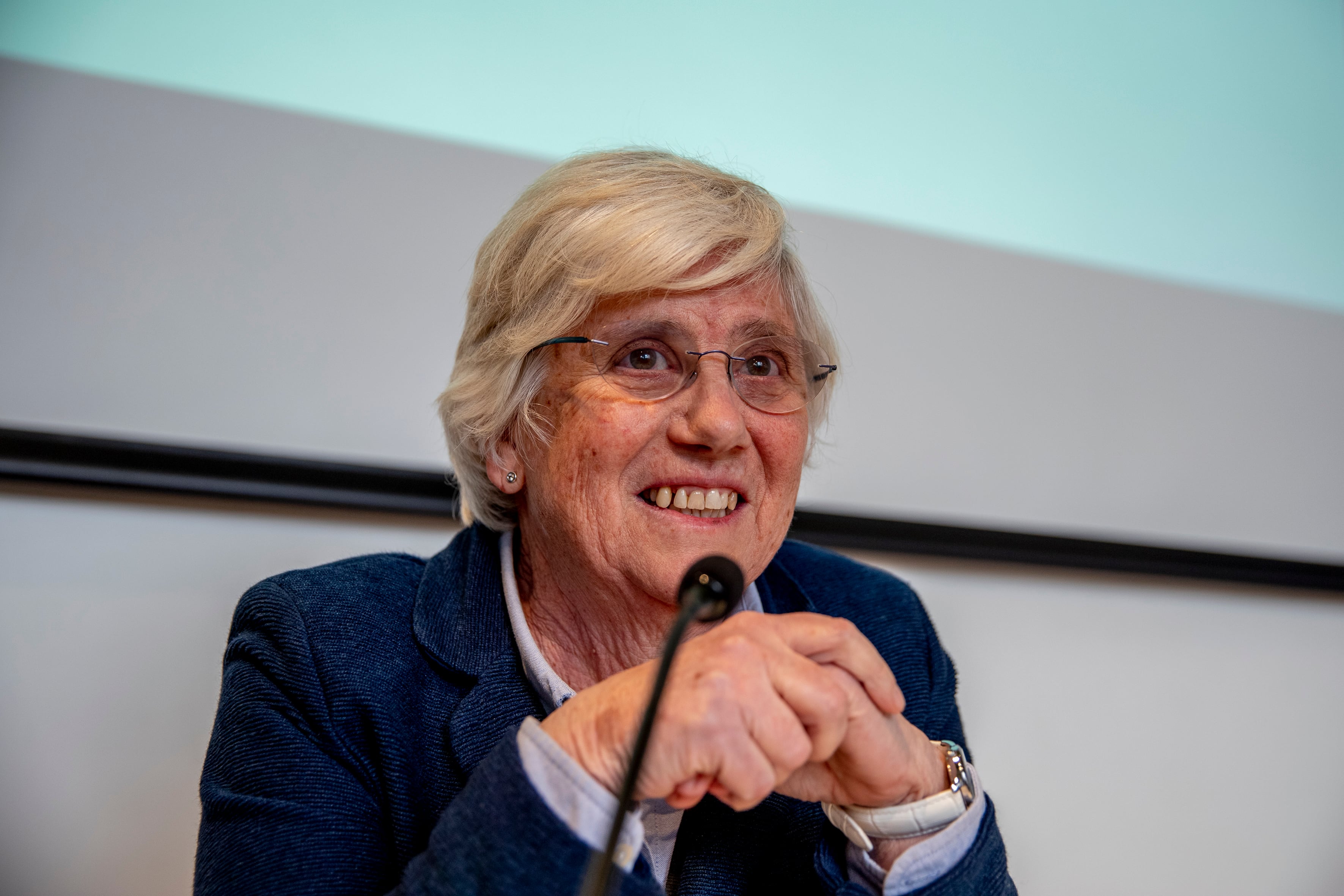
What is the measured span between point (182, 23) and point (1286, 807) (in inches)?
109

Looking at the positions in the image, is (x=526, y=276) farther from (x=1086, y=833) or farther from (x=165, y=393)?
(x=1086, y=833)

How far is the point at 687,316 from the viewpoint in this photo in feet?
3.56

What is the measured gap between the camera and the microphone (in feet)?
1.99

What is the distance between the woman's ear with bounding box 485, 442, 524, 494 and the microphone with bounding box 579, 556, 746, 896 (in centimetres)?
58

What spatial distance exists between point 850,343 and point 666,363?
0.79m

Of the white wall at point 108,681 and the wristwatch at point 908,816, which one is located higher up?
the wristwatch at point 908,816

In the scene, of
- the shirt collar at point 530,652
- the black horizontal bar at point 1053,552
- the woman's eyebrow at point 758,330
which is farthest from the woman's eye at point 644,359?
the black horizontal bar at point 1053,552

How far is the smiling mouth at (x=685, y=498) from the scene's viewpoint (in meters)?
1.09

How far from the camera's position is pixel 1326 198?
81.6 inches

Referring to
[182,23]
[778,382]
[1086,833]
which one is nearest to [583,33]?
[182,23]

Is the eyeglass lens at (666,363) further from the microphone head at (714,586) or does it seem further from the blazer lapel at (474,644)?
the microphone head at (714,586)

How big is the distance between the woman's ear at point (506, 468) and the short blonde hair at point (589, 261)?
0.01m

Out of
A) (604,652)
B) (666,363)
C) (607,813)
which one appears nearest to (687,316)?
(666,363)

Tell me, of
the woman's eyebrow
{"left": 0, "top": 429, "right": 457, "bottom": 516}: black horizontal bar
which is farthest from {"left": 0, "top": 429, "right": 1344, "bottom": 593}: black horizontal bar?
the woman's eyebrow
